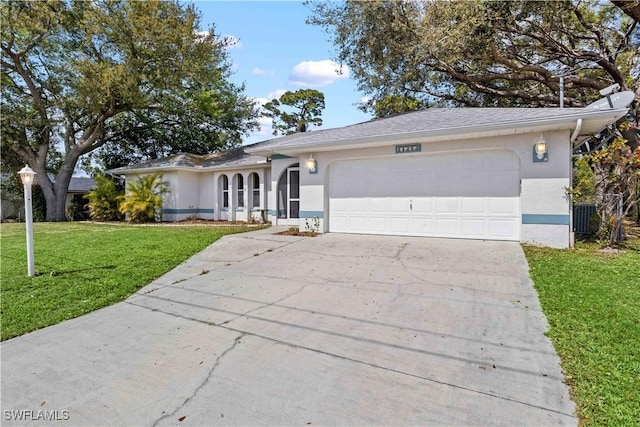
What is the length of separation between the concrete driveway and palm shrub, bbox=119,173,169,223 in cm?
1116

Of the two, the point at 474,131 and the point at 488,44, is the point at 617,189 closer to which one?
the point at 474,131

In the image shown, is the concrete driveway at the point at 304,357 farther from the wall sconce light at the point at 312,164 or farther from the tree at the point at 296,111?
the tree at the point at 296,111

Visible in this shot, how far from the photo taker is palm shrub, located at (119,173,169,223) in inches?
634

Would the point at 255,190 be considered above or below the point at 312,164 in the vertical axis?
below

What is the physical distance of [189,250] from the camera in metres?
8.85

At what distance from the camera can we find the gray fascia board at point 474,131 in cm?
717

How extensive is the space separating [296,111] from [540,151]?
82.7ft

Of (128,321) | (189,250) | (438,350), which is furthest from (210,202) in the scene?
(438,350)

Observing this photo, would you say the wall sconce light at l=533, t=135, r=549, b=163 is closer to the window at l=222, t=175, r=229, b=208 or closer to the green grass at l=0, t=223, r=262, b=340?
the green grass at l=0, t=223, r=262, b=340

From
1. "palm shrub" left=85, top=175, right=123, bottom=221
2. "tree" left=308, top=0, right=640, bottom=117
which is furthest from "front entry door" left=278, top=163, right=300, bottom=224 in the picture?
"palm shrub" left=85, top=175, right=123, bottom=221

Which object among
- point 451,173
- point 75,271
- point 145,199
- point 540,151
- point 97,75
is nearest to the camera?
point 75,271

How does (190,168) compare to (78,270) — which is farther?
(190,168)

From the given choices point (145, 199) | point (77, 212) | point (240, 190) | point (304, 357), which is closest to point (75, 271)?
point (304, 357)

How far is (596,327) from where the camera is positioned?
12.4ft
